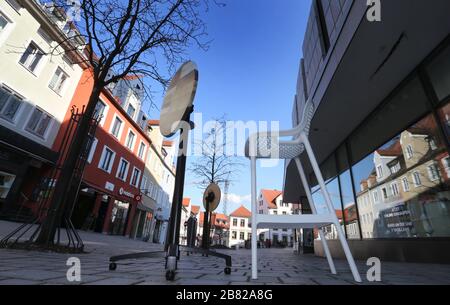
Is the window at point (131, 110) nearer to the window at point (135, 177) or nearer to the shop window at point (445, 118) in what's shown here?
the window at point (135, 177)

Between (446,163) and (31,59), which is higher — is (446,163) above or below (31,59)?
below

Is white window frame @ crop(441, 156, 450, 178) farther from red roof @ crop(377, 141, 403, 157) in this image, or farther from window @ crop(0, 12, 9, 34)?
window @ crop(0, 12, 9, 34)

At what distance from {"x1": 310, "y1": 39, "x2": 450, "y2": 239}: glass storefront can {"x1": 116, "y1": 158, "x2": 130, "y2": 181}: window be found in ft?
52.3

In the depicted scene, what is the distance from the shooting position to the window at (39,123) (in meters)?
11.2

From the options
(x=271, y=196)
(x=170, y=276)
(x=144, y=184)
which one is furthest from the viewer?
(x=271, y=196)

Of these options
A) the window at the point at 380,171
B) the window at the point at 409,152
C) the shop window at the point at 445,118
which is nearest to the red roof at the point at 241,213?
the window at the point at 380,171

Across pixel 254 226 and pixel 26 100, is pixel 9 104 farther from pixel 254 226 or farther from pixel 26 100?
pixel 254 226

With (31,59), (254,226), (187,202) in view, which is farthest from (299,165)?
(187,202)

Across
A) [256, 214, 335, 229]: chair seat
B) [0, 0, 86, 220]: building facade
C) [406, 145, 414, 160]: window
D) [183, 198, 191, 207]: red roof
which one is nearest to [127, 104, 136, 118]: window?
[0, 0, 86, 220]: building facade

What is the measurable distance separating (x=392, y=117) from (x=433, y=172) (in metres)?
1.52

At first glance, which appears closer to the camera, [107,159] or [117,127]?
[107,159]

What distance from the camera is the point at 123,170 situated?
18.3 m

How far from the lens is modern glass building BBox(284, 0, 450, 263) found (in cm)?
356
